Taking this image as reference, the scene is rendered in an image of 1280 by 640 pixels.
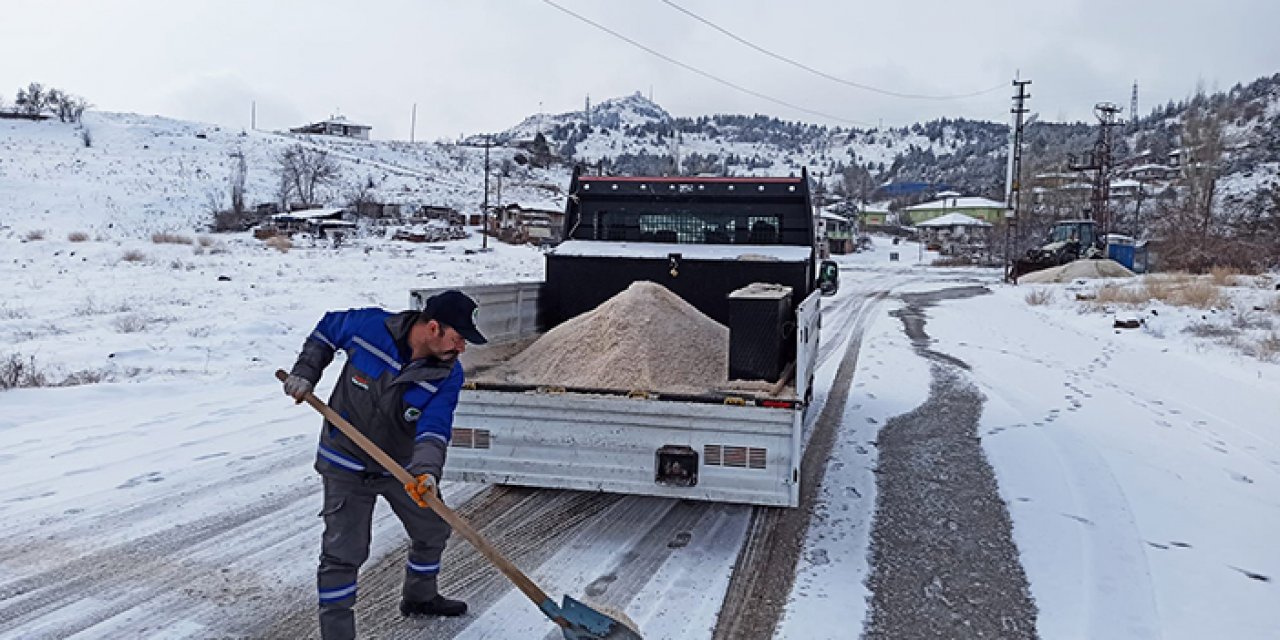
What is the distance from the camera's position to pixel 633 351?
5469mm

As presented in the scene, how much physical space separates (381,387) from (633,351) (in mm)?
2297

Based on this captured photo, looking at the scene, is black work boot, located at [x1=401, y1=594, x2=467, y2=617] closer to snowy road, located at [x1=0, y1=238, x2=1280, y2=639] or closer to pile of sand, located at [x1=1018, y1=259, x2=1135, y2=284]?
snowy road, located at [x1=0, y1=238, x2=1280, y2=639]

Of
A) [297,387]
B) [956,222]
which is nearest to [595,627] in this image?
[297,387]

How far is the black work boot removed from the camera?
12.4 ft

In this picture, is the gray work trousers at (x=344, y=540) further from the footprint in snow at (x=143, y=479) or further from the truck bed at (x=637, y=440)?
the footprint in snow at (x=143, y=479)

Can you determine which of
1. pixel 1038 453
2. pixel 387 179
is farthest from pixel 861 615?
pixel 387 179

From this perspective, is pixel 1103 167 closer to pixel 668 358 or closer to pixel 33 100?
pixel 668 358

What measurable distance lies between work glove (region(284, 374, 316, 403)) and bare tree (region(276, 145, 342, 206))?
175ft

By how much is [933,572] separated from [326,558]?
3028 millimetres

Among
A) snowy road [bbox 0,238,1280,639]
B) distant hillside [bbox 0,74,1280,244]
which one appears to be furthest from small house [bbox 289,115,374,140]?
snowy road [bbox 0,238,1280,639]

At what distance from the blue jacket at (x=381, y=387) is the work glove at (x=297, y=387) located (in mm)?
36

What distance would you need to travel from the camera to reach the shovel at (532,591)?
327 centimetres

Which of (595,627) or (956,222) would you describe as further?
(956,222)

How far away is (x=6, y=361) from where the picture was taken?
352 inches
